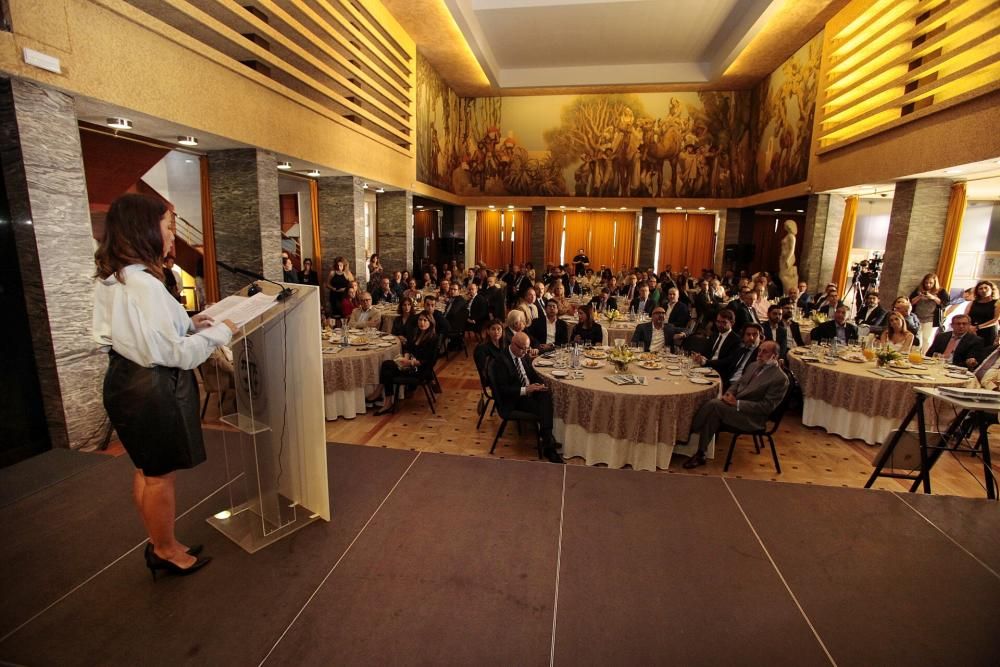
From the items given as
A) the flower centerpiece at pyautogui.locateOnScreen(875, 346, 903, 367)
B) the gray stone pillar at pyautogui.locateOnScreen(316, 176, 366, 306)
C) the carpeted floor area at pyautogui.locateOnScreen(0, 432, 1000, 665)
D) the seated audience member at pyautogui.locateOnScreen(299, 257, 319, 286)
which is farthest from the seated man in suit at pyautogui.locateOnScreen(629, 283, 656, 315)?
the seated audience member at pyautogui.locateOnScreen(299, 257, 319, 286)

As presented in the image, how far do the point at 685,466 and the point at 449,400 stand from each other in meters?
3.44

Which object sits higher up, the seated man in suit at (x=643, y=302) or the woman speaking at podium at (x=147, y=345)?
the woman speaking at podium at (x=147, y=345)

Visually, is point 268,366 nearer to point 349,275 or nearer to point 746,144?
point 349,275

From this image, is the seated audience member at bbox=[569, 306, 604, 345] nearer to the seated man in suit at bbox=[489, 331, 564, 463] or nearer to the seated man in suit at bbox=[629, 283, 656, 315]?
the seated man in suit at bbox=[489, 331, 564, 463]

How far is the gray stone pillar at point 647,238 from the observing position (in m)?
19.5

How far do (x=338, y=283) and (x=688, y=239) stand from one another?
54.8 ft

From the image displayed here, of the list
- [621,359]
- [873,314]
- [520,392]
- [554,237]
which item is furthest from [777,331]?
[554,237]

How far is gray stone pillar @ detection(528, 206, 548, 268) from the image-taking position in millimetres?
20250

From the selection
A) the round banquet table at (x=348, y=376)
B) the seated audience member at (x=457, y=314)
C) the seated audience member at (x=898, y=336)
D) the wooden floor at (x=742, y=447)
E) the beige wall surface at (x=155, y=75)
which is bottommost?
the wooden floor at (x=742, y=447)

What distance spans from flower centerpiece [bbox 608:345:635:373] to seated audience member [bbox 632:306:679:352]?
1.39 m

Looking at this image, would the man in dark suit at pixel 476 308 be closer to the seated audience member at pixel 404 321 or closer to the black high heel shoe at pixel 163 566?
the seated audience member at pixel 404 321

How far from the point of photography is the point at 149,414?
203 centimetres

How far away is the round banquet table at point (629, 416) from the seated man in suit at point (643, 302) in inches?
189

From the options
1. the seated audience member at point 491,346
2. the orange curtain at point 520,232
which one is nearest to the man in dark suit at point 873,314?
the seated audience member at point 491,346
